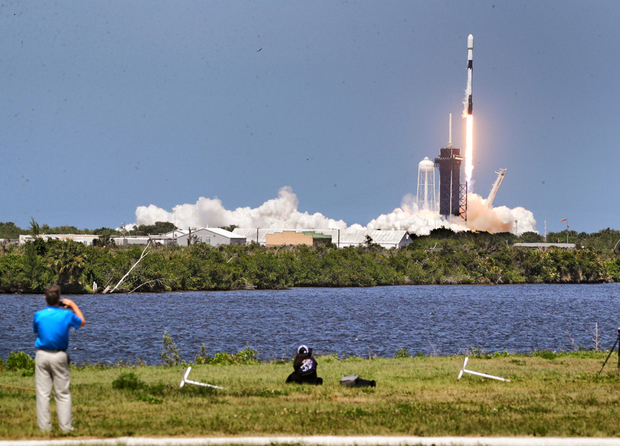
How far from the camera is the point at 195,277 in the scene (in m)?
100

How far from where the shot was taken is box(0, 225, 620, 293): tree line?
88250mm

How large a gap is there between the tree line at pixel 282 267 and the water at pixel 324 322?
4128mm

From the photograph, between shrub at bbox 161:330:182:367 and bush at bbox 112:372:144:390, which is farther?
shrub at bbox 161:330:182:367

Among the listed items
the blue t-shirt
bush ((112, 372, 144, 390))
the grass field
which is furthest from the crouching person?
the blue t-shirt

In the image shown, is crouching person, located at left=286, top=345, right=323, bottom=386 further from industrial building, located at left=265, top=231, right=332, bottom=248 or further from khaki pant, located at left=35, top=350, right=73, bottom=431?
industrial building, located at left=265, top=231, right=332, bottom=248

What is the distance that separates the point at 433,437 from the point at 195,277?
90.2 meters

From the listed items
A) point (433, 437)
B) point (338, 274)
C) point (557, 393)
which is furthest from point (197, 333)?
point (338, 274)

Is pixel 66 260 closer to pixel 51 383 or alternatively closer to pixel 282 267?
pixel 282 267

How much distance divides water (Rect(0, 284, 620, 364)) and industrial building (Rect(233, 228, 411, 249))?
209ft

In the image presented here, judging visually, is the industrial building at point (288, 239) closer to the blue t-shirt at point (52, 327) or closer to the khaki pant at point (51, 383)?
the khaki pant at point (51, 383)

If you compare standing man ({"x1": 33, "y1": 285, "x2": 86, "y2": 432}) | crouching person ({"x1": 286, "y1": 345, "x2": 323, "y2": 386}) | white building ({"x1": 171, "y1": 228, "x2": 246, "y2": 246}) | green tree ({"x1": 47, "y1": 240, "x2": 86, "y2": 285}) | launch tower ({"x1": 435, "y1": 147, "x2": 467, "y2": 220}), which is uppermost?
launch tower ({"x1": 435, "y1": 147, "x2": 467, "y2": 220})

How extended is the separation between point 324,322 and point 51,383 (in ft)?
158

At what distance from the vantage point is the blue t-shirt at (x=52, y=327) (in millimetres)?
11672

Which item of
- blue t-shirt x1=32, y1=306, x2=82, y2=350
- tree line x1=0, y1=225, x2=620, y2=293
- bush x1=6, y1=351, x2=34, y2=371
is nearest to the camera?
blue t-shirt x1=32, y1=306, x2=82, y2=350
